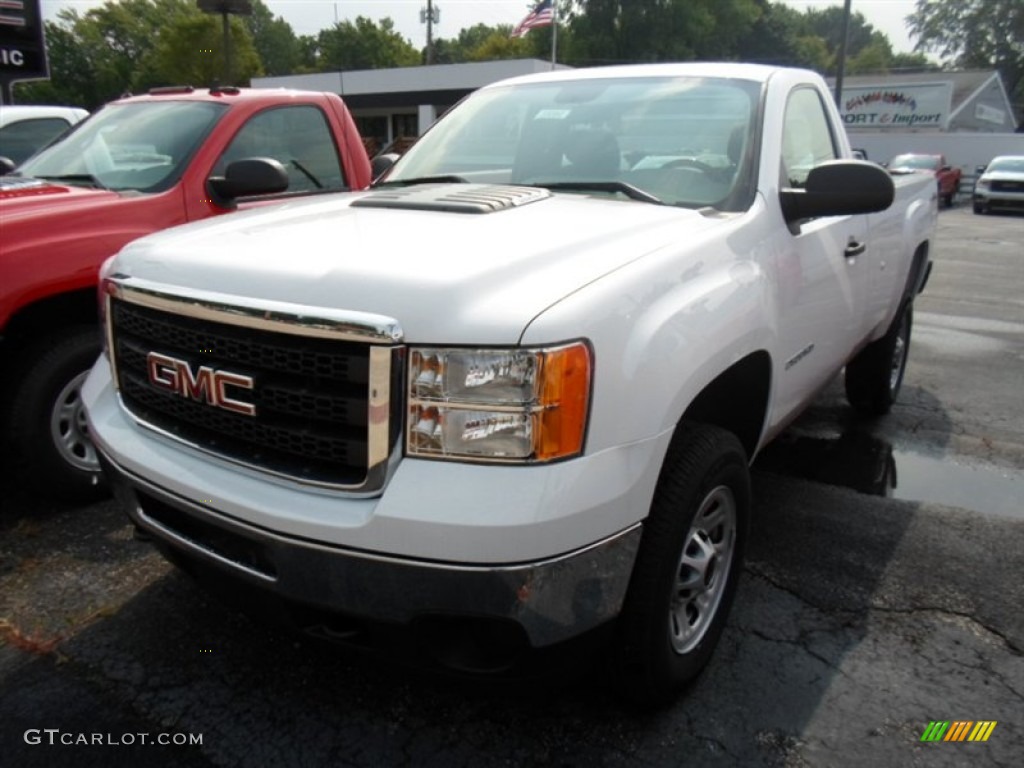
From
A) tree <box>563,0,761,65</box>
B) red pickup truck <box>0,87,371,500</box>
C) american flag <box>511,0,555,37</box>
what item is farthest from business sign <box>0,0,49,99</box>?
tree <box>563,0,761,65</box>

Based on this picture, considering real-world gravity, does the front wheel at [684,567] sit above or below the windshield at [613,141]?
below

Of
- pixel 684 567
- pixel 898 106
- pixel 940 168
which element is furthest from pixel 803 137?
pixel 898 106

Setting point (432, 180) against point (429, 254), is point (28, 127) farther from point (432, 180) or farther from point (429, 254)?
point (429, 254)

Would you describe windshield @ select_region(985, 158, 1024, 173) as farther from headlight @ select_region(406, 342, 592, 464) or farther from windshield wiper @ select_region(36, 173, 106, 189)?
headlight @ select_region(406, 342, 592, 464)

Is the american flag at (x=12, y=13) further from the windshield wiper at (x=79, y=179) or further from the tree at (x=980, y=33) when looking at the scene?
the tree at (x=980, y=33)

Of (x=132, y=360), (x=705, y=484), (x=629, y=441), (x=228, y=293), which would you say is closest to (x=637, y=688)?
(x=705, y=484)

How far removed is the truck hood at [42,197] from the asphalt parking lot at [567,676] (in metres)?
1.35

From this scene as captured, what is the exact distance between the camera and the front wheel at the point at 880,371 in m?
5.15

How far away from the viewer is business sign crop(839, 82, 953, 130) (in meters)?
43.0

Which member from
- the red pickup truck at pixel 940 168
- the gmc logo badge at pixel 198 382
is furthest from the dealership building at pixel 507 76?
the gmc logo badge at pixel 198 382

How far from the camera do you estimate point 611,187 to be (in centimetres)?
306

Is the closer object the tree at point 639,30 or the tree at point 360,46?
the tree at point 639,30

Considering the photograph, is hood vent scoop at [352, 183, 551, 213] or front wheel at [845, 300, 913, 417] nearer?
hood vent scoop at [352, 183, 551, 213]

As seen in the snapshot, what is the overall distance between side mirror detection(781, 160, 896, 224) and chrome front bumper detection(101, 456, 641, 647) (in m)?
1.52
